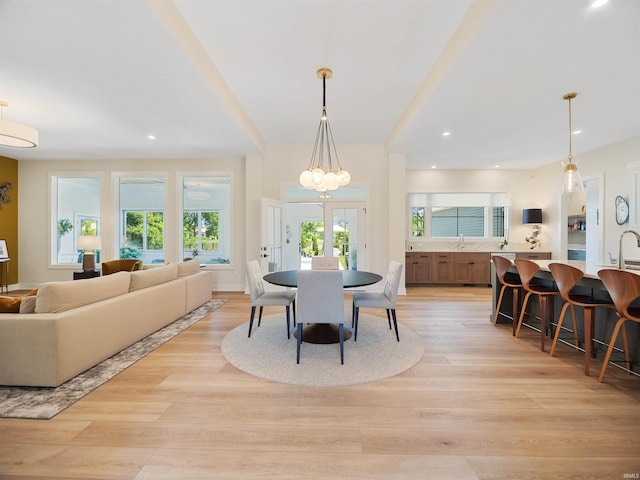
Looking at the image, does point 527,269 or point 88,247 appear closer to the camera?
point 527,269

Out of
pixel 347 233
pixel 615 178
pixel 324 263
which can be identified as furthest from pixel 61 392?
pixel 615 178

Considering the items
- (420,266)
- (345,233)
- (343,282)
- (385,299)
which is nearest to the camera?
(343,282)

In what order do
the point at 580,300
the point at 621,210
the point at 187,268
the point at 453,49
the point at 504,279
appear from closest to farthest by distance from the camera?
the point at 580,300 → the point at 453,49 → the point at 504,279 → the point at 187,268 → the point at 621,210

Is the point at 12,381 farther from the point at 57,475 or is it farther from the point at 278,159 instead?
the point at 278,159

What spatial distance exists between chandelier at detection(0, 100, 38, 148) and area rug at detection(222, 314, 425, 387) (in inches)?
135

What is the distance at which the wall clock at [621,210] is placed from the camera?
4.87m

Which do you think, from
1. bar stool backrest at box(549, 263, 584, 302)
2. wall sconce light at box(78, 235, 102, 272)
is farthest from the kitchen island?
wall sconce light at box(78, 235, 102, 272)

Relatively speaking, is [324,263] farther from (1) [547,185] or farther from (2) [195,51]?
(1) [547,185]

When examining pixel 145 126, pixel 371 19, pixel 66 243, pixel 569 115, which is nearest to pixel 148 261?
pixel 66 243

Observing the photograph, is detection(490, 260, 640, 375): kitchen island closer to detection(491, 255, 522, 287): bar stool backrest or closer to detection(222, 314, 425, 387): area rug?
detection(491, 255, 522, 287): bar stool backrest

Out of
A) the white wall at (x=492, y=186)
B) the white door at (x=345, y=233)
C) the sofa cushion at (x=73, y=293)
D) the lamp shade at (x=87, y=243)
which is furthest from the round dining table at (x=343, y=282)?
the white wall at (x=492, y=186)

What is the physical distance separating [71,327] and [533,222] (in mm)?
8113

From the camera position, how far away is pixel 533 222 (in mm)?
6715

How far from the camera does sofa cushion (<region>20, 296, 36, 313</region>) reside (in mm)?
2303
